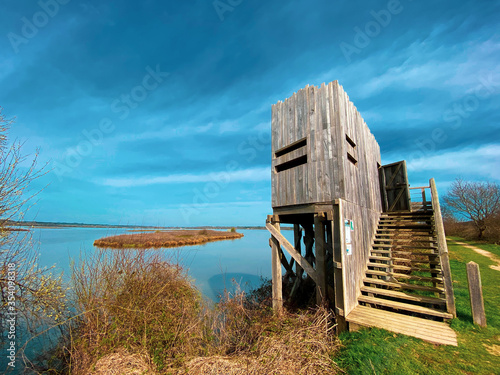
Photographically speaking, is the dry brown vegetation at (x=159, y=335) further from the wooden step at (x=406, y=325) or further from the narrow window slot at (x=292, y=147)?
the narrow window slot at (x=292, y=147)

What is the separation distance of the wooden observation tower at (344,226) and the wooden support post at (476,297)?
383mm

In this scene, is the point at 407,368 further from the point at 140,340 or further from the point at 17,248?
the point at 17,248

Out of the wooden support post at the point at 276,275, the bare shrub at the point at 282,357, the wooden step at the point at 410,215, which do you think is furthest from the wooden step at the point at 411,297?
the wooden step at the point at 410,215

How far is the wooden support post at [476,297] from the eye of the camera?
4684 mm

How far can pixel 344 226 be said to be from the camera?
567 centimetres

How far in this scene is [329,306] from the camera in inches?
241

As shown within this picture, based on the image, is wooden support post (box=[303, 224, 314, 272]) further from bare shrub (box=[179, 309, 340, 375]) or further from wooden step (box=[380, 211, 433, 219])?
bare shrub (box=[179, 309, 340, 375])

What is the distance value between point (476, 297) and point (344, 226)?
114 inches

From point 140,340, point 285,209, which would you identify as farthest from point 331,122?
point 140,340

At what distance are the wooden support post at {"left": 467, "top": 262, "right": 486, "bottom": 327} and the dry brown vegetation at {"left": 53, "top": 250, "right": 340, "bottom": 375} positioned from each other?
2.97m

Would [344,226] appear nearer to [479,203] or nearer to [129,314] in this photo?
[129,314]

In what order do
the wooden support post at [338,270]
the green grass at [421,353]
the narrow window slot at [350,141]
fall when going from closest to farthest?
the green grass at [421,353], the wooden support post at [338,270], the narrow window slot at [350,141]

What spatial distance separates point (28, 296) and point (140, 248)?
2.35 metres

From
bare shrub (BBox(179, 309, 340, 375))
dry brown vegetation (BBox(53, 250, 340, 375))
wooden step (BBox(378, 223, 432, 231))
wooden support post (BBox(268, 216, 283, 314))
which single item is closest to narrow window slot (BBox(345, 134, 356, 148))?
wooden support post (BBox(268, 216, 283, 314))
